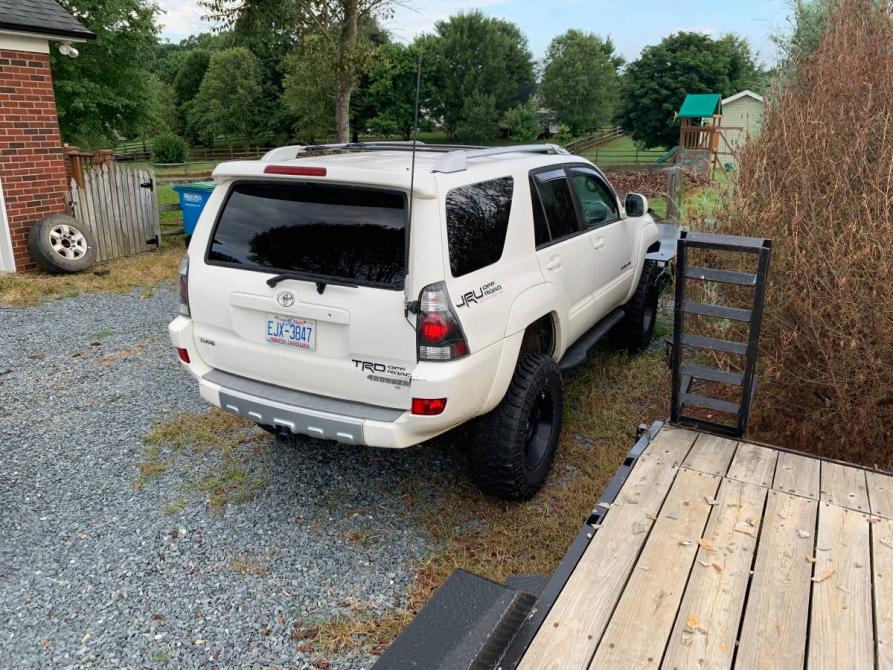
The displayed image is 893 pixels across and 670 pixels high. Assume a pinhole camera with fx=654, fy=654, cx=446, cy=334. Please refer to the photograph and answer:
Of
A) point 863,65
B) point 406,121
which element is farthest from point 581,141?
point 863,65

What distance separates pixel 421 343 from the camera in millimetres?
3049

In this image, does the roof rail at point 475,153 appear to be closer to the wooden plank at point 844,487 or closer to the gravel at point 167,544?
the gravel at point 167,544

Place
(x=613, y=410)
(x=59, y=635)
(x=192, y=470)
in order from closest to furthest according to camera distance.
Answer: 1. (x=59, y=635)
2. (x=192, y=470)
3. (x=613, y=410)

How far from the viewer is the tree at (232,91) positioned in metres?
50.5

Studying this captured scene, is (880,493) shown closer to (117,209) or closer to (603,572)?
(603,572)

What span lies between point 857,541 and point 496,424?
5.50 feet

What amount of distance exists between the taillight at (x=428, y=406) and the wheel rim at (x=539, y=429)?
92 cm

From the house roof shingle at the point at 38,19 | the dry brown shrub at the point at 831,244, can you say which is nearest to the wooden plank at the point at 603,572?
the dry brown shrub at the point at 831,244

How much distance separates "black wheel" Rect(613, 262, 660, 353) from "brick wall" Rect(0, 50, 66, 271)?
8.08 meters

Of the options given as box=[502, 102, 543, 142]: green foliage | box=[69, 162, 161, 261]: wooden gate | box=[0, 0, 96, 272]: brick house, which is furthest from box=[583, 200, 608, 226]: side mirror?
box=[502, 102, 543, 142]: green foliage

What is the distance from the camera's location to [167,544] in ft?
11.3

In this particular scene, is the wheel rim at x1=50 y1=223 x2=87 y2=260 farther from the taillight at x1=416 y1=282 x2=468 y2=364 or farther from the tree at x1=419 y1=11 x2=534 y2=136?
the tree at x1=419 y1=11 x2=534 y2=136

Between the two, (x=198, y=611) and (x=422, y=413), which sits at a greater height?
(x=422, y=413)

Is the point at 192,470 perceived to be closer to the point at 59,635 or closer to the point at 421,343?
the point at 59,635
